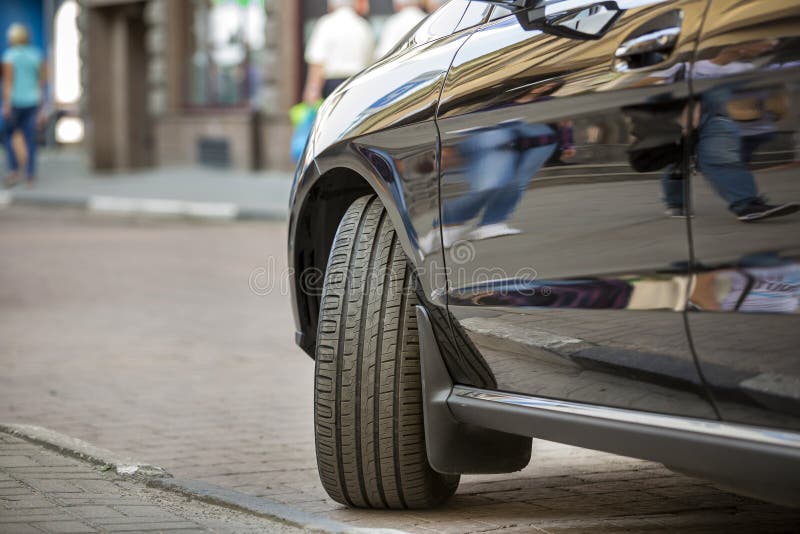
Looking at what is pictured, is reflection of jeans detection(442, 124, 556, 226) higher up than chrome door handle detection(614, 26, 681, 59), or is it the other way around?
chrome door handle detection(614, 26, 681, 59)

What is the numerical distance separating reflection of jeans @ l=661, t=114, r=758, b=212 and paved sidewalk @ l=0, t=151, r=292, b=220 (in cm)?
1147

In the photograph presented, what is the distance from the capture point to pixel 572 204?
9.18ft

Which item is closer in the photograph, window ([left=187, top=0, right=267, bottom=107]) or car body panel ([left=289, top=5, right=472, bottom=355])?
car body panel ([left=289, top=5, right=472, bottom=355])

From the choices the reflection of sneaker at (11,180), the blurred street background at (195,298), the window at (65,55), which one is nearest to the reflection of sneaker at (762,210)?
the blurred street background at (195,298)

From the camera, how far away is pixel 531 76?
2.94m

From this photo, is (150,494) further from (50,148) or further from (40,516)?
(50,148)

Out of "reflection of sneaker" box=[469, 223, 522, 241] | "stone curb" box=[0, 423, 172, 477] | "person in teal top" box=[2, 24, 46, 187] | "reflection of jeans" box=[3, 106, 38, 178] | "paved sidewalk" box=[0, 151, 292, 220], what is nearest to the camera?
"reflection of sneaker" box=[469, 223, 522, 241]

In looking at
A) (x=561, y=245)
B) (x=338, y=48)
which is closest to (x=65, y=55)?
(x=338, y=48)

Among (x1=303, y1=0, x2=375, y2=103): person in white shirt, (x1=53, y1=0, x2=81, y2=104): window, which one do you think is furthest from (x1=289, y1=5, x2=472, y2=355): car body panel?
(x1=53, y1=0, x2=81, y2=104): window

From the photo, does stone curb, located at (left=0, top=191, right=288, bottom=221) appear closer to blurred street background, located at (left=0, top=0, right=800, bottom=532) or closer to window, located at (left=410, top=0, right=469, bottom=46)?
blurred street background, located at (left=0, top=0, right=800, bottom=532)

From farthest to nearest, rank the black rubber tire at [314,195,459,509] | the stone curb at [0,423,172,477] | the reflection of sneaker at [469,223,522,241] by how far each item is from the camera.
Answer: the stone curb at [0,423,172,477], the black rubber tire at [314,195,459,509], the reflection of sneaker at [469,223,522,241]

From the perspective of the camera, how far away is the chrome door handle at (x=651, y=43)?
2570 millimetres

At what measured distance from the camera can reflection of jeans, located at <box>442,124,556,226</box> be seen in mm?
2918

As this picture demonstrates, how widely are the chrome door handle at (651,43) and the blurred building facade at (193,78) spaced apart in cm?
1658
